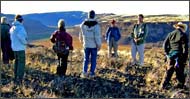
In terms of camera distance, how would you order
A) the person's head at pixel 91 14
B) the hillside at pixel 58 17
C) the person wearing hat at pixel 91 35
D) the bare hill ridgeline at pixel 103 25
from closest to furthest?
1. the person's head at pixel 91 14
2. the person wearing hat at pixel 91 35
3. the bare hill ridgeline at pixel 103 25
4. the hillside at pixel 58 17

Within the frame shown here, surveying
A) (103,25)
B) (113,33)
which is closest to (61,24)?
(113,33)

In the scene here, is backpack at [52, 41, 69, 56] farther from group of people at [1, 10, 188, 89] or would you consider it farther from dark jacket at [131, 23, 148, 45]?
dark jacket at [131, 23, 148, 45]

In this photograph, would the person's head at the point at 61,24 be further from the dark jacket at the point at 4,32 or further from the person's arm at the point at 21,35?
the dark jacket at the point at 4,32

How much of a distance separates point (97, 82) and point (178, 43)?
8.01 feet

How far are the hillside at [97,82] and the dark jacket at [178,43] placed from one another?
1.00 metres

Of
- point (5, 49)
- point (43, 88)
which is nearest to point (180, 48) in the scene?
point (43, 88)

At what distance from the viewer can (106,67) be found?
17297mm

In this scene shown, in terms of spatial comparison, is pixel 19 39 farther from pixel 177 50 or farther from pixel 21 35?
pixel 177 50

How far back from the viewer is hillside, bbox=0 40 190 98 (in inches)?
549

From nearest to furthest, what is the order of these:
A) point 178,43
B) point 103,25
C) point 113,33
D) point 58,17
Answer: point 178,43 → point 113,33 → point 103,25 → point 58,17

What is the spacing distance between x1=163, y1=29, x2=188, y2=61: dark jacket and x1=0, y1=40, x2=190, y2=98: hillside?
3.27ft

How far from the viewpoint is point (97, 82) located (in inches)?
592

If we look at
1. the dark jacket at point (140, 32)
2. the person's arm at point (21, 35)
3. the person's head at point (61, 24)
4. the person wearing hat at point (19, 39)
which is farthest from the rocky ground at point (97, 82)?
the person's head at point (61, 24)

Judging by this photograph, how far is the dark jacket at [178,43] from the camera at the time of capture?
563 inches
